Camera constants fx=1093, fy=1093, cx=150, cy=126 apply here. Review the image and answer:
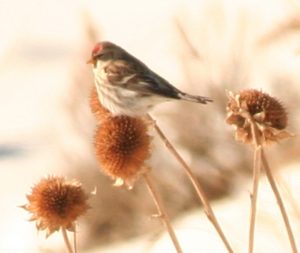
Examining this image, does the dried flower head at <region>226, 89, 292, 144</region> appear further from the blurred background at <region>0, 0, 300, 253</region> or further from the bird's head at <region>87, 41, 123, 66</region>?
the blurred background at <region>0, 0, 300, 253</region>

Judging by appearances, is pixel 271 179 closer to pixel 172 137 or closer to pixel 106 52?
pixel 106 52

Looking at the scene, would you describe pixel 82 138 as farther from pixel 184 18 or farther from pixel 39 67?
pixel 39 67

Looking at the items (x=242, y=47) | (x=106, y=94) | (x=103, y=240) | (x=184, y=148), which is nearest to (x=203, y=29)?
(x=242, y=47)

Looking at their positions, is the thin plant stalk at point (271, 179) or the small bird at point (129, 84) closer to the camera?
the thin plant stalk at point (271, 179)

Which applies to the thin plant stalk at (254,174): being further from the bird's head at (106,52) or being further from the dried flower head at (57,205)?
the bird's head at (106,52)

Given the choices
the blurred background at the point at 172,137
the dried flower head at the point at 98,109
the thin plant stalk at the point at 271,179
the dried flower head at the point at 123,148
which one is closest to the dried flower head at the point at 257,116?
the thin plant stalk at the point at 271,179
